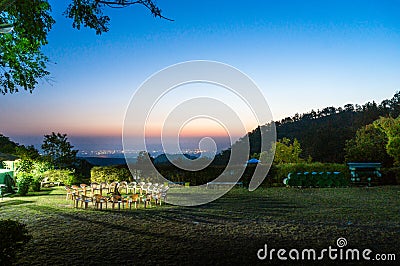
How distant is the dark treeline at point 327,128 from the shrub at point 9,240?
16.4 meters

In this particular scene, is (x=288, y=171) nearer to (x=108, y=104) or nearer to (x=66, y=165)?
(x=108, y=104)

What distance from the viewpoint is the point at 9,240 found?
14.3 feet

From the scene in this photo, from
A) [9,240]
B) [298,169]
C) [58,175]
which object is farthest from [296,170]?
[9,240]

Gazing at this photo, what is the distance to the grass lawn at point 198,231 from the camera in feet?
19.0

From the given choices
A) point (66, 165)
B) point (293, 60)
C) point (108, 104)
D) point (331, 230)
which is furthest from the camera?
point (66, 165)

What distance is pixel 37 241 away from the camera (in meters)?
6.82

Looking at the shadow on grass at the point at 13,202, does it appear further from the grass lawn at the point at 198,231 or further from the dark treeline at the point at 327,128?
the dark treeline at the point at 327,128

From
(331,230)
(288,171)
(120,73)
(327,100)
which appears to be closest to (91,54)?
(120,73)

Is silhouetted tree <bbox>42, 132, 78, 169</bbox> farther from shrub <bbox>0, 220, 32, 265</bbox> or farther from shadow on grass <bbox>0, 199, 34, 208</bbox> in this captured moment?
shrub <bbox>0, 220, 32, 265</bbox>

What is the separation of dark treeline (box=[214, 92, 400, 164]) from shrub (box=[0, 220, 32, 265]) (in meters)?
16.4

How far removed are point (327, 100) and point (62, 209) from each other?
19677 millimetres

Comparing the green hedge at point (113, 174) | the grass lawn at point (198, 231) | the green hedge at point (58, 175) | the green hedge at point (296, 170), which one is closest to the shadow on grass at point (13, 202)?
the grass lawn at point (198, 231)

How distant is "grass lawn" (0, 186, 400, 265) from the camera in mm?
5797

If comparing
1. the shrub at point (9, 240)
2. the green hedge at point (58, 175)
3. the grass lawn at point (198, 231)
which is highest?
the green hedge at point (58, 175)
